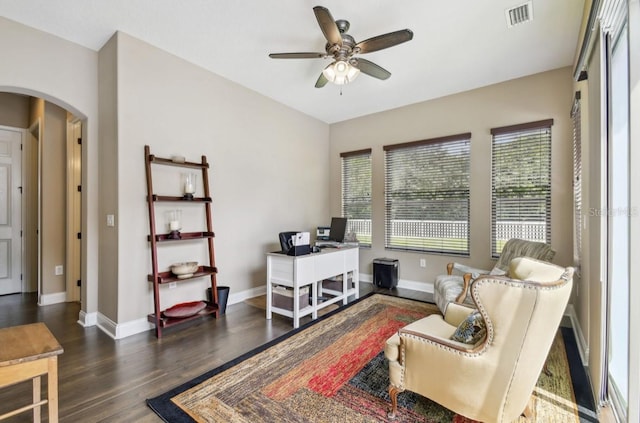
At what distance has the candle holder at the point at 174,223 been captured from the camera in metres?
3.15

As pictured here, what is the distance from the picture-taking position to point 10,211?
4.42m

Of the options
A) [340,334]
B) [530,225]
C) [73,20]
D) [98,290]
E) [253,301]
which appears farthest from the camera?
[253,301]

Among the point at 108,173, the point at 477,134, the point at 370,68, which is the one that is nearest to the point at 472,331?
the point at 370,68

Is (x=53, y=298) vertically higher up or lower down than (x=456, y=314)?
lower down

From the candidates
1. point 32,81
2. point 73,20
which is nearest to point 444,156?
point 73,20

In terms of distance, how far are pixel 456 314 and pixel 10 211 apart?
6181 millimetres

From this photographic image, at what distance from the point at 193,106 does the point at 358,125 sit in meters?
2.88

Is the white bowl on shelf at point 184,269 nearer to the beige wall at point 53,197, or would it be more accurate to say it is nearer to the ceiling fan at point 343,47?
the beige wall at point 53,197

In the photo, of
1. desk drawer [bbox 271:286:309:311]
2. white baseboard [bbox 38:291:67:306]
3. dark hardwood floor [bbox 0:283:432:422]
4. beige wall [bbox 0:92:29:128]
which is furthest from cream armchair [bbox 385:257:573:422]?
beige wall [bbox 0:92:29:128]

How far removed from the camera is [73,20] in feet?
8.80

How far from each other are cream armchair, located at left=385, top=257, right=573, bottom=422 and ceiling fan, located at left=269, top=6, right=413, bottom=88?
1.94 metres

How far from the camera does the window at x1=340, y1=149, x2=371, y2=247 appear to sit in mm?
5238

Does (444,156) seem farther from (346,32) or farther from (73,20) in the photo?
(73,20)

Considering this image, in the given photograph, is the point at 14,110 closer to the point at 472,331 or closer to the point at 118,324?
the point at 118,324
